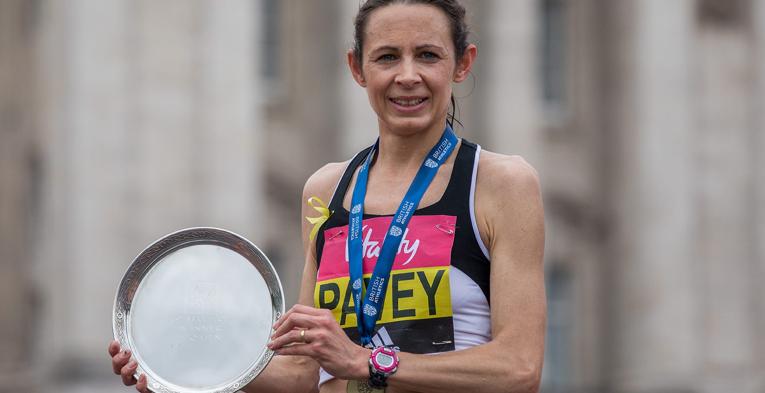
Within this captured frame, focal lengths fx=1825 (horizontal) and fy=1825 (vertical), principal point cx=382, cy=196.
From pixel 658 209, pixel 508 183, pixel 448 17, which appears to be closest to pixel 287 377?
pixel 508 183

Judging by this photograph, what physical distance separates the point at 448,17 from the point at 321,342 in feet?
3.04

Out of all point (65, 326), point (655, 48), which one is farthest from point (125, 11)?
point (655, 48)

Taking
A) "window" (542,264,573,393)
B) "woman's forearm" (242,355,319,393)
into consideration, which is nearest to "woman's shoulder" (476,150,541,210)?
"woman's forearm" (242,355,319,393)

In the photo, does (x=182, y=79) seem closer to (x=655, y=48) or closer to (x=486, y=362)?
(x=655, y=48)

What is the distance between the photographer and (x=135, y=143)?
31.8 metres

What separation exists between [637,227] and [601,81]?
383 cm

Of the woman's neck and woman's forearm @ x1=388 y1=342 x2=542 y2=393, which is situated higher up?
the woman's neck

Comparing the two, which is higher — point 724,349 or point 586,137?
point 586,137

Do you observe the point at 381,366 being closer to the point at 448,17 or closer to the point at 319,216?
the point at 319,216

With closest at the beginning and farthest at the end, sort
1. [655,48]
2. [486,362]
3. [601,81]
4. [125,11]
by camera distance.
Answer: [486,362] < [125,11] < [655,48] < [601,81]

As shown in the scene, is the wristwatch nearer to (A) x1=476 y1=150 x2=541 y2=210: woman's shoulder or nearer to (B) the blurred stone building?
(A) x1=476 y1=150 x2=541 y2=210: woman's shoulder

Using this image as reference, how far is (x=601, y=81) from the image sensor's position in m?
38.8

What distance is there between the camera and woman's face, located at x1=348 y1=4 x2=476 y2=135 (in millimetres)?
4629

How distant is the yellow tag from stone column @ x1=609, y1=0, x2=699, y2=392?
31080 millimetres
